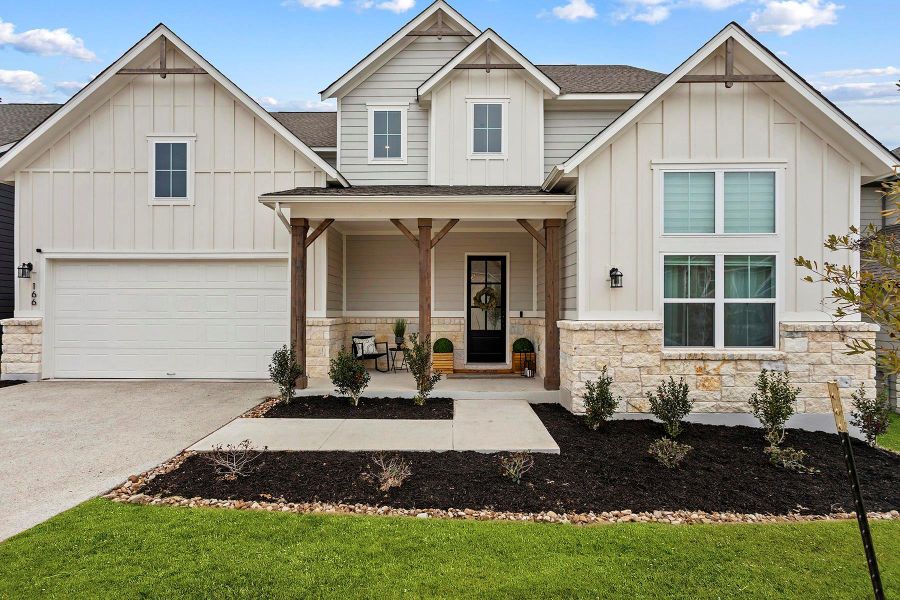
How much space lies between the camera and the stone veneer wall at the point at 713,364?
6488 millimetres

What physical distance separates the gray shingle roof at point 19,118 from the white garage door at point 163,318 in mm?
5134

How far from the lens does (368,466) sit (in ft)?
14.9

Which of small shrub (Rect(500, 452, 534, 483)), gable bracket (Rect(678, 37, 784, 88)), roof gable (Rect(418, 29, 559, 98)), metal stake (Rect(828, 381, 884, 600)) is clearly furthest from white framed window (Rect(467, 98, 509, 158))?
metal stake (Rect(828, 381, 884, 600))

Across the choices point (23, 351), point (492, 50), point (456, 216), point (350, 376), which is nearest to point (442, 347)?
point (350, 376)

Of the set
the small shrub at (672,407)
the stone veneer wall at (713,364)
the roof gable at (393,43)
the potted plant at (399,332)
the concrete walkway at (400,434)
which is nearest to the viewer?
the concrete walkway at (400,434)

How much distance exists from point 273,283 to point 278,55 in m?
12.9

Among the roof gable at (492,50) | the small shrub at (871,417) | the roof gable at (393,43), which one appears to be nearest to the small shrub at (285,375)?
the roof gable at (393,43)

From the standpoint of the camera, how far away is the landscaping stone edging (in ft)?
12.1

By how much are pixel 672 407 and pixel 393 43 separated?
901 cm

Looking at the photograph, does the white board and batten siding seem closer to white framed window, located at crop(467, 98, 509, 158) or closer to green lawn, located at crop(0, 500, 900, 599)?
white framed window, located at crop(467, 98, 509, 158)

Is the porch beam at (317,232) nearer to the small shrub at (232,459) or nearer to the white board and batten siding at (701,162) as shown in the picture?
the small shrub at (232,459)

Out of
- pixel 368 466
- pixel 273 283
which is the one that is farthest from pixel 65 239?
pixel 368 466

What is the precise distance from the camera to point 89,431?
580cm

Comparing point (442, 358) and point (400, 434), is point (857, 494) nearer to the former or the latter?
point (400, 434)
